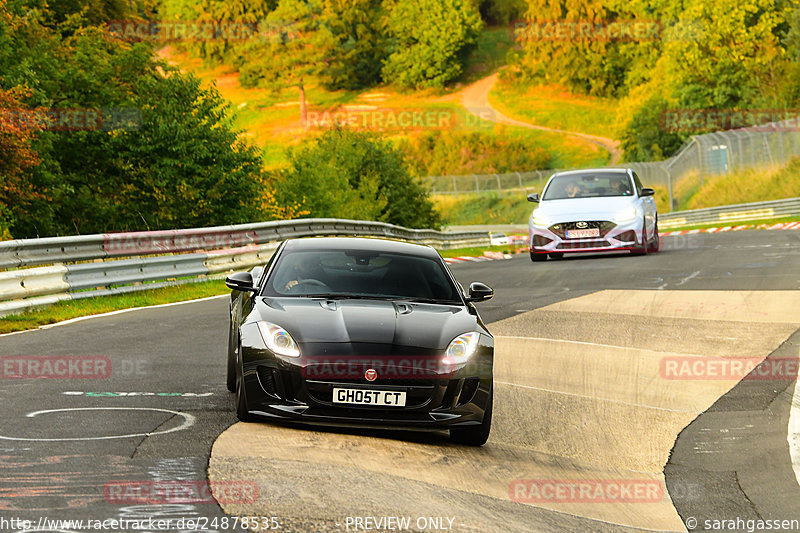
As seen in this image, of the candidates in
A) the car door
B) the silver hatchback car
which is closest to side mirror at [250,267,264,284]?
the silver hatchback car

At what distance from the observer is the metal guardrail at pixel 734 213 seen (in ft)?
160

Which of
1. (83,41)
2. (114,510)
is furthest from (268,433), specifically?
(83,41)

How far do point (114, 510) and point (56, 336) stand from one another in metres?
7.73

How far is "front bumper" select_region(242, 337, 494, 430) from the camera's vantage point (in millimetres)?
7230

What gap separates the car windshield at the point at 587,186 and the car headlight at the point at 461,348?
54.0 feet

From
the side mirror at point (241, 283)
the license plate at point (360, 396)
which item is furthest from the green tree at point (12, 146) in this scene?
the license plate at point (360, 396)

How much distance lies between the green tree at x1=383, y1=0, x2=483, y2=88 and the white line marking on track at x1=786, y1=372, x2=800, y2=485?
12414 cm

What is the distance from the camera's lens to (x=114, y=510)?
520cm

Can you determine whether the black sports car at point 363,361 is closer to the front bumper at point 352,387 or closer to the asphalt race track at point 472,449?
the front bumper at point 352,387

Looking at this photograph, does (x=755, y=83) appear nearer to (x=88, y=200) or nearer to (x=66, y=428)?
(x=88, y=200)

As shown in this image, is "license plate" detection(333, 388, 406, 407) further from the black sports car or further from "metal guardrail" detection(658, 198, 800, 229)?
"metal guardrail" detection(658, 198, 800, 229)

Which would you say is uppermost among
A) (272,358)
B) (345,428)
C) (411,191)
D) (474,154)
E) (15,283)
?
(272,358)

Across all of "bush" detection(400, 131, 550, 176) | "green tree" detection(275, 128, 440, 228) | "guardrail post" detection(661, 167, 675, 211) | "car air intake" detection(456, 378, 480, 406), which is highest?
"car air intake" detection(456, 378, 480, 406)

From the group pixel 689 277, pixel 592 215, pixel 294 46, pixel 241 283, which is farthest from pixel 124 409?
pixel 294 46
